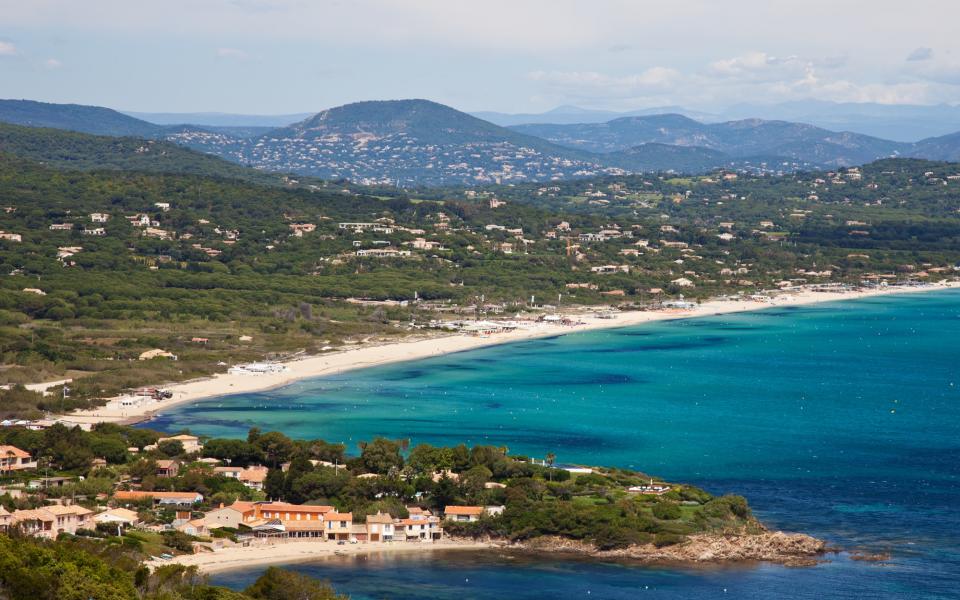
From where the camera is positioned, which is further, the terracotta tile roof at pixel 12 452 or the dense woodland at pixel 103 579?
the terracotta tile roof at pixel 12 452

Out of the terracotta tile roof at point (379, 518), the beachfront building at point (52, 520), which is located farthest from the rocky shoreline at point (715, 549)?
the beachfront building at point (52, 520)

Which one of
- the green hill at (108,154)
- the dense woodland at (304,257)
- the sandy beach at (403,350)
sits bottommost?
the sandy beach at (403,350)

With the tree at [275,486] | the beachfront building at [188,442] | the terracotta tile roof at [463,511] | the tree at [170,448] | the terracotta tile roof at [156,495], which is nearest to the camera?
the terracotta tile roof at [463,511]

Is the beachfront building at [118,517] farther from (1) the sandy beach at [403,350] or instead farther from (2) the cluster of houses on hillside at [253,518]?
(1) the sandy beach at [403,350]

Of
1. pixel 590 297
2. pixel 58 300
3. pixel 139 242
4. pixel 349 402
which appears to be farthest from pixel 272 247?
pixel 349 402

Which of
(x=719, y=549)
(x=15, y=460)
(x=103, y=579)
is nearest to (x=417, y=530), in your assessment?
(x=719, y=549)

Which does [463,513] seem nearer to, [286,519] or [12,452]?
[286,519]

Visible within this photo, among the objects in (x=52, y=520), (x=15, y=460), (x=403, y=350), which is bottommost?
(x=403, y=350)

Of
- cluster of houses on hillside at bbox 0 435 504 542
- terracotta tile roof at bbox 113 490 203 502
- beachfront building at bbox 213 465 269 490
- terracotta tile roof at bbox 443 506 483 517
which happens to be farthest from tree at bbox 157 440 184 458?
terracotta tile roof at bbox 443 506 483 517
